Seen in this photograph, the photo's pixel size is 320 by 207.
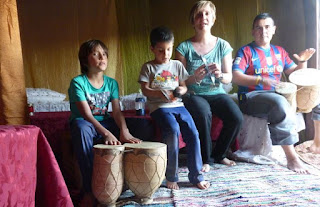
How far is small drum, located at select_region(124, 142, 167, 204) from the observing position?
1875 mm

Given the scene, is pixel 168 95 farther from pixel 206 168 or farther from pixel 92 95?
pixel 206 168

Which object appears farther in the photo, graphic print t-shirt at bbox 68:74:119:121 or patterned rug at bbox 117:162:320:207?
graphic print t-shirt at bbox 68:74:119:121

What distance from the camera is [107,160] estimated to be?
1.85 m

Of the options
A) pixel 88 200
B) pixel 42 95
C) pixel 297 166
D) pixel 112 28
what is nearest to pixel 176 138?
pixel 88 200

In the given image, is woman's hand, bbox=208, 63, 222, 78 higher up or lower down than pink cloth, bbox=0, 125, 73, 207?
higher up

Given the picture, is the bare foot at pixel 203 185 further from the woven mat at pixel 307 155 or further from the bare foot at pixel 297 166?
the woven mat at pixel 307 155

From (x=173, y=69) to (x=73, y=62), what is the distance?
1988mm

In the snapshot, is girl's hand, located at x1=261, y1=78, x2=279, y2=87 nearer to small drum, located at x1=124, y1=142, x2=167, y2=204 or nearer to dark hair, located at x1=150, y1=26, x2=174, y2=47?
dark hair, located at x1=150, y1=26, x2=174, y2=47

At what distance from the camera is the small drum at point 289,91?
260cm

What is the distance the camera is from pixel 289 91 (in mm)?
2600

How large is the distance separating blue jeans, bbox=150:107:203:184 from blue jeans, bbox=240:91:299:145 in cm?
74

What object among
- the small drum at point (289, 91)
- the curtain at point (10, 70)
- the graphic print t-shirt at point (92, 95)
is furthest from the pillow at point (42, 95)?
the small drum at point (289, 91)

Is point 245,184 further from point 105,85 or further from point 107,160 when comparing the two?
point 105,85

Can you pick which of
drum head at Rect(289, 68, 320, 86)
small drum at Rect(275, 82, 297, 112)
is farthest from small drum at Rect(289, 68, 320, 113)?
small drum at Rect(275, 82, 297, 112)
